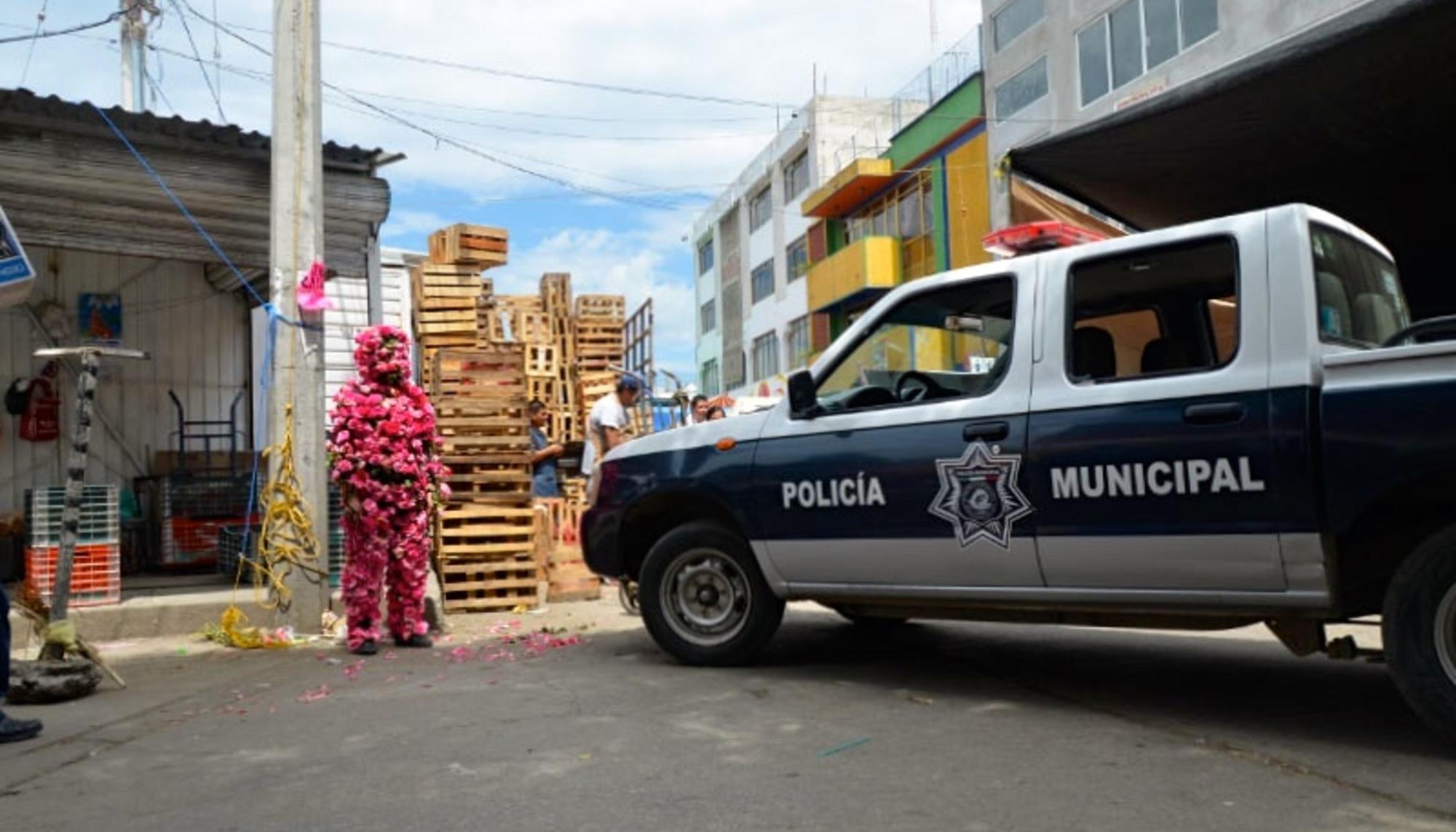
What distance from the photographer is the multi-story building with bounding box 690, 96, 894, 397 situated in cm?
3981

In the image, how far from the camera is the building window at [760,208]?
151 ft

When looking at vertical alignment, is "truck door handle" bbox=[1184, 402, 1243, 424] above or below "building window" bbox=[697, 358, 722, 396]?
below

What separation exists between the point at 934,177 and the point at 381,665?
941 inches

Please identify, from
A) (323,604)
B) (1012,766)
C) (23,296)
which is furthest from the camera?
(323,604)

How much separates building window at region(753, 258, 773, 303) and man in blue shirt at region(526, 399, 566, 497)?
32.6 m

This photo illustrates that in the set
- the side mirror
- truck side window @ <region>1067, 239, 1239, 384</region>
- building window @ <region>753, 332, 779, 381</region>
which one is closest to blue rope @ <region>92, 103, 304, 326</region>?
the side mirror

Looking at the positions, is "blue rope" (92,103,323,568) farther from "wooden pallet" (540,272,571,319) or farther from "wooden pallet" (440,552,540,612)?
"wooden pallet" (540,272,571,319)

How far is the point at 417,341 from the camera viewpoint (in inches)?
607

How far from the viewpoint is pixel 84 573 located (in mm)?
7992

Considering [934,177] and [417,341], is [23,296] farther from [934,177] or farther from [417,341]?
[934,177]

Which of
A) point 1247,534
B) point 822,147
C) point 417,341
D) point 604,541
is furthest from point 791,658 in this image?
point 822,147

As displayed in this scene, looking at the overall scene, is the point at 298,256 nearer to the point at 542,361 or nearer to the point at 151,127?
the point at 151,127

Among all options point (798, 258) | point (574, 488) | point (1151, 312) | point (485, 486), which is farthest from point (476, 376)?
point (798, 258)

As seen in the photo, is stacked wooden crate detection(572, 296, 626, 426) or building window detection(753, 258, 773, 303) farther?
building window detection(753, 258, 773, 303)
